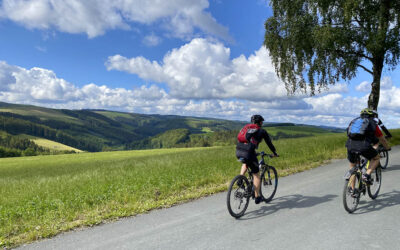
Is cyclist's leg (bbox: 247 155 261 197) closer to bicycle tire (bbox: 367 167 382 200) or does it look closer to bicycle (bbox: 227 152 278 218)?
bicycle (bbox: 227 152 278 218)

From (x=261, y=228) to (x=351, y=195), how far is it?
2468mm

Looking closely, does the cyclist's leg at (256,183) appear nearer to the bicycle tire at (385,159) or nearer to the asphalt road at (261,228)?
the asphalt road at (261,228)

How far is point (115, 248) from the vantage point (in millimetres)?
4770

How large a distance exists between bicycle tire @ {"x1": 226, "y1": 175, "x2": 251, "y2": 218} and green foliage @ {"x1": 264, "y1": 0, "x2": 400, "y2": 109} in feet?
46.4

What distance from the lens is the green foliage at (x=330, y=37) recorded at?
16547 millimetres

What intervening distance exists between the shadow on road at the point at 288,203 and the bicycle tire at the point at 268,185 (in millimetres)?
174

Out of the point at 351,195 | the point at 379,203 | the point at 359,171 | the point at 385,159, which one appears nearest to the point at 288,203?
the point at 351,195

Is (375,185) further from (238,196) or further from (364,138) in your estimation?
(238,196)

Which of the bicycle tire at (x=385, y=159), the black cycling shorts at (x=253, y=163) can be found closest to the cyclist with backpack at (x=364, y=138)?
the black cycling shorts at (x=253, y=163)

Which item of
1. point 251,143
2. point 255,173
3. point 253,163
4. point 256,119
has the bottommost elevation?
point 255,173

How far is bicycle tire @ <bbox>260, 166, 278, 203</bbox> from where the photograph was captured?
7.19m

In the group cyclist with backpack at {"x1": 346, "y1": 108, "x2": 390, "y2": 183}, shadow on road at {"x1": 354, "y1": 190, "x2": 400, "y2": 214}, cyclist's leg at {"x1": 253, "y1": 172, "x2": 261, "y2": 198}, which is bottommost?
shadow on road at {"x1": 354, "y1": 190, "x2": 400, "y2": 214}

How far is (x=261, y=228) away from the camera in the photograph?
17.7 ft

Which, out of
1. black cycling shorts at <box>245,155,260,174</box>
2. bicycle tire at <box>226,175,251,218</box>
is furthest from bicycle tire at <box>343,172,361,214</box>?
bicycle tire at <box>226,175,251,218</box>
